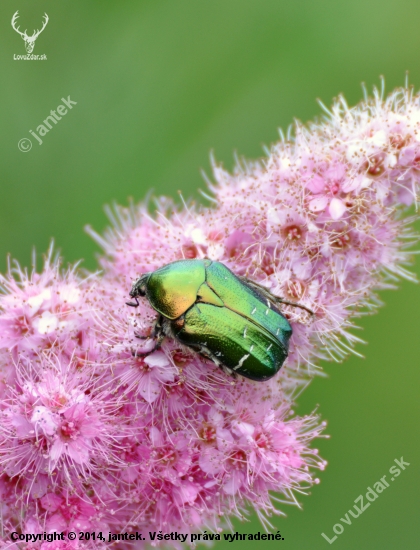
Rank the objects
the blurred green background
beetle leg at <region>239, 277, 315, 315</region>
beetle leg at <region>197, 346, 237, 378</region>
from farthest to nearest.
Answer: the blurred green background < beetle leg at <region>239, 277, 315, 315</region> < beetle leg at <region>197, 346, 237, 378</region>

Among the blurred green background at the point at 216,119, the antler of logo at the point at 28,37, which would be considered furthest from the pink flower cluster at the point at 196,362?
the antler of logo at the point at 28,37

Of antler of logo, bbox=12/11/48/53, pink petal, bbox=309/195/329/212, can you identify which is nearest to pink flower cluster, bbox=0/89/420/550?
pink petal, bbox=309/195/329/212

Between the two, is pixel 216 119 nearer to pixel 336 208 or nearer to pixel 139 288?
pixel 336 208

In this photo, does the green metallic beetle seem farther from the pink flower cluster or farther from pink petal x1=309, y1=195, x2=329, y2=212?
pink petal x1=309, y1=195, x2=329, y2=212

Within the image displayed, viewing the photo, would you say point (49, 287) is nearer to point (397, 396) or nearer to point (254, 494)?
point (254, 494)

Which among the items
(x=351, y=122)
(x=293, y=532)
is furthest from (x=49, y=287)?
(x=293, y=532)

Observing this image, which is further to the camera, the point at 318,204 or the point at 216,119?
the point at 216,119

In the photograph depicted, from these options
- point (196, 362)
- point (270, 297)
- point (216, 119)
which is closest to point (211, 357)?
point (196, 362)
